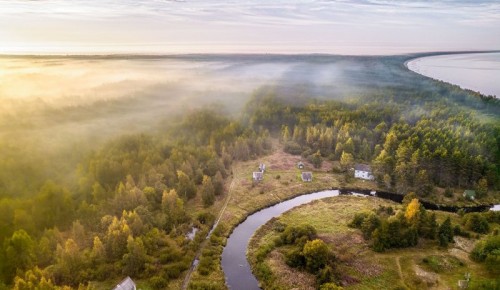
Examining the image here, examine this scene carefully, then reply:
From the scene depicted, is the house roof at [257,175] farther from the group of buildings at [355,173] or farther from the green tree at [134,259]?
the green tree at [134,259]

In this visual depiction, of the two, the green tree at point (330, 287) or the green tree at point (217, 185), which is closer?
the green tree at point (330, 287)

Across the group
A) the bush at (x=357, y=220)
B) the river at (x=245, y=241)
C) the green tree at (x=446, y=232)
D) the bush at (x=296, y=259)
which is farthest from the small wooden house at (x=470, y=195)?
the bush at (x=296, y=259)

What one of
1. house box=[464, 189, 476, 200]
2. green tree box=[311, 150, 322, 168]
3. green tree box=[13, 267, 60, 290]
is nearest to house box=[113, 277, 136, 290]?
green tree box=[13, 267, 60, 290]

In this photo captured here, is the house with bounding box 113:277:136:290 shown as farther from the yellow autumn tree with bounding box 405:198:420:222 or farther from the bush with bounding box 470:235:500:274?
the bush with bounding box 470:235:500:274

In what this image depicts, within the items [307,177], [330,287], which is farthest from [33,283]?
[307,177]

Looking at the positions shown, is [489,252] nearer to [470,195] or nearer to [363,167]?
[470,195]

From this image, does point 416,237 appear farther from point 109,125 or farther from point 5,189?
point 109,125

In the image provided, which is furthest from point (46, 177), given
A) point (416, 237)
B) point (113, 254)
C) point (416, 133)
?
point (416, 133)
